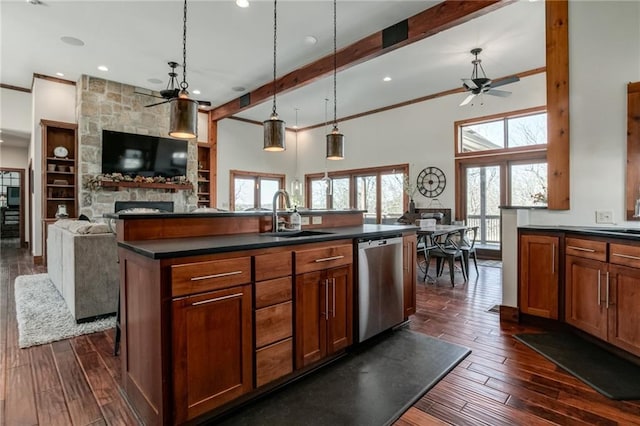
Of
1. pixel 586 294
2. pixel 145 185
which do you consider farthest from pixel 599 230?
pixel 145 185

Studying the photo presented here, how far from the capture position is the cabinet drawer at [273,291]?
1.88m

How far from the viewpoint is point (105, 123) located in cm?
646

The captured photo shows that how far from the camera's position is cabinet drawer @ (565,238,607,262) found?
2.49 meters

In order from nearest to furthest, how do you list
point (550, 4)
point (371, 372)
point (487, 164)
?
point (371, 372), point (550, 4), point (487, 164)

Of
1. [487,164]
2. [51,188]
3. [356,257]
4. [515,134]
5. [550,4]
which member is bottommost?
[356,257]

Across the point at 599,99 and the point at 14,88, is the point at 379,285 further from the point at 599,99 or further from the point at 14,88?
the point at 14,88

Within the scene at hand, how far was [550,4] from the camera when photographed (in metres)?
3.11

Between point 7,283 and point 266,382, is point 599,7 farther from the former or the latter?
point 7,283

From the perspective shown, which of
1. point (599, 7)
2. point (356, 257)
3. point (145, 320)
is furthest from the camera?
point (599, 7)

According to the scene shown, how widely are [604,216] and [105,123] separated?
795 centimetres

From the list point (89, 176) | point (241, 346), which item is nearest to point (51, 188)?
point (89, 176)

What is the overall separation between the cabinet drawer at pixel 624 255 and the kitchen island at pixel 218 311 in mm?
1923

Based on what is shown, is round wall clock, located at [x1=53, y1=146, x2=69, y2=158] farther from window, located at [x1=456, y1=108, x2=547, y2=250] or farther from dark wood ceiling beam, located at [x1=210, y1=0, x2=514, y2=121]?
window, located at [x1=456, y1=108, x2=547, y2=250]

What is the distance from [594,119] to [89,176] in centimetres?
775
